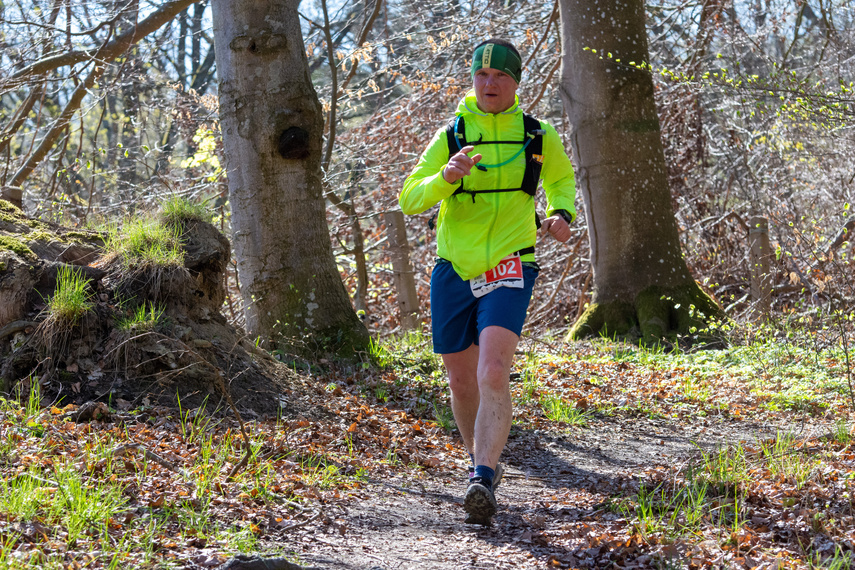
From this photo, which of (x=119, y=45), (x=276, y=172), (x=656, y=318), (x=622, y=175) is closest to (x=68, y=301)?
(x=276, y=172)

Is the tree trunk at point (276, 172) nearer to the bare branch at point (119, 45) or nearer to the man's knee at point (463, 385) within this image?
the bare branch at point (119, 45)

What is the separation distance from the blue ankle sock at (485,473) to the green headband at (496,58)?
185 cm

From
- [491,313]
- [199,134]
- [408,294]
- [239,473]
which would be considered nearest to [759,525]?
[491,313]

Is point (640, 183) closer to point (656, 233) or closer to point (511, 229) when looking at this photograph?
point (656, 233)

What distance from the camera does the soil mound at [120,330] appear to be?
4461mm

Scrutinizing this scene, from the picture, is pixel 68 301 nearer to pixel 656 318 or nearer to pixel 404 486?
pixel 404 486

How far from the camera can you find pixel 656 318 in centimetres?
813

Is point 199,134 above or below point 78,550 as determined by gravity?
above

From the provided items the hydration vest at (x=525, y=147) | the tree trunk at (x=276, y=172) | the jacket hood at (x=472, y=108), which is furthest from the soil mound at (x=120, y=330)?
the jacket hood at (x=472, y=108)

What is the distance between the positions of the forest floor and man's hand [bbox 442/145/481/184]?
4.93ft

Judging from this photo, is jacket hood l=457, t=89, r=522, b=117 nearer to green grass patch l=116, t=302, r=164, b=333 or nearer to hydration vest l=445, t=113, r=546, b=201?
hydration vest l=445, t=113, r=546, b=201

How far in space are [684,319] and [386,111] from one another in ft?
20.1

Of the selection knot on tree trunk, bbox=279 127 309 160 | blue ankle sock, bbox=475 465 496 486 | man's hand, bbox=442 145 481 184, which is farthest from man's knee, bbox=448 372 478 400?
knot on tree trunk, bbox=279 127 309 160

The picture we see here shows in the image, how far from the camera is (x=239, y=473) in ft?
11.9
